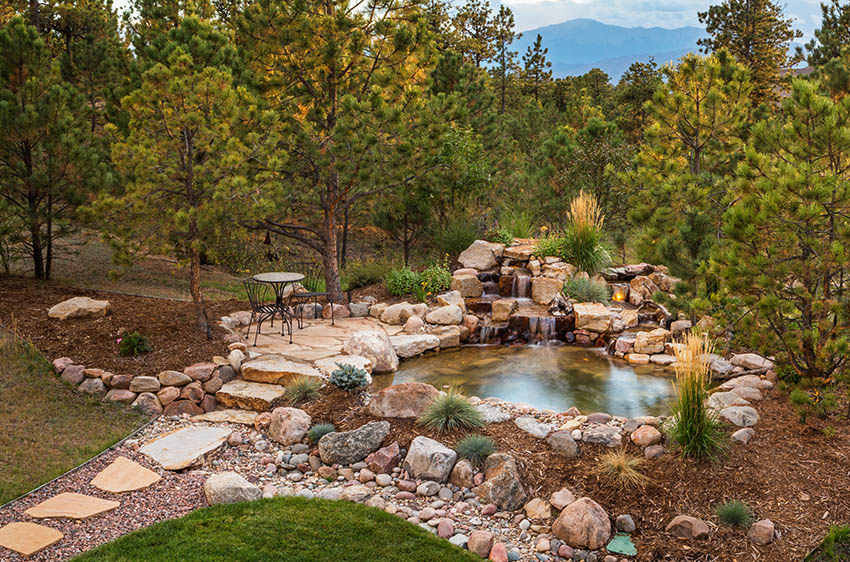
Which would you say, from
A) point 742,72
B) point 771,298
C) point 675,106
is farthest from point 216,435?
point 742,72

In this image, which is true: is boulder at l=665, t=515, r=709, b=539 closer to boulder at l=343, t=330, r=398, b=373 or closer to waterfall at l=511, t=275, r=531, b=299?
boulder at l=343, t=330, r=398, b=373

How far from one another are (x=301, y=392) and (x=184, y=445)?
1.19 m

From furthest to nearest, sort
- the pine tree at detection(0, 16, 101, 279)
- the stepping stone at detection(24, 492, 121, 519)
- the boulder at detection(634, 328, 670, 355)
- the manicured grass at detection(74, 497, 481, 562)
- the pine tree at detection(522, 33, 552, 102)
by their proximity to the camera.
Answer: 1. the pine tree at detection(522, 33, 552, 102)
2. the boulder at detection(634, 328, 670, 355)
3. the pine tree at detection(0, 16, 101, 279)
4. the stepping stone at detection(24, 492, 121, 519)
5. the manicured grass at detection(74, 497, 481, 562)

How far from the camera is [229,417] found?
19.1 feet

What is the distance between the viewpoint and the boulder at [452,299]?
9438mm

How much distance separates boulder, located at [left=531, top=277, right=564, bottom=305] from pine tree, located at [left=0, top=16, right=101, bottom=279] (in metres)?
6.55

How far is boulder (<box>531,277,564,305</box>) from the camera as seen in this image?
9680mm


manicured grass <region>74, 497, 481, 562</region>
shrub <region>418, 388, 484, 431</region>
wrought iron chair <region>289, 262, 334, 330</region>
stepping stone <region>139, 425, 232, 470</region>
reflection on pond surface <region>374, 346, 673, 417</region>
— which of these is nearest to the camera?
manicured grass <region>74, 497, 481, 562</region>

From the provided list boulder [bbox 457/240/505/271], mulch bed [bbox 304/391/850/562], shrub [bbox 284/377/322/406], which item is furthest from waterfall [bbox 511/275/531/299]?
mulch bed [bbox 304/391/850/562]

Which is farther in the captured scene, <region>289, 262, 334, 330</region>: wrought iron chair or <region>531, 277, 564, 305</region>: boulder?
<region>531, 277, 564, 305</region>: boulder

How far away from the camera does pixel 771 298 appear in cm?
430

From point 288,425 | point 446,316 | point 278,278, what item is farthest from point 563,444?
point 446,316

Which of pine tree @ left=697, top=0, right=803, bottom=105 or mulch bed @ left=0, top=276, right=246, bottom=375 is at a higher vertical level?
pine tree @ left=697, top=0, right=803, bottom=105

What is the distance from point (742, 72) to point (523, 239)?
5033 millimetres
